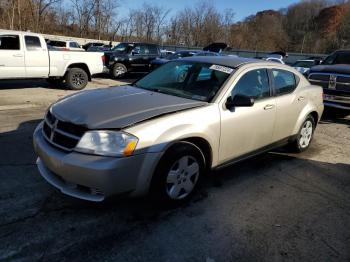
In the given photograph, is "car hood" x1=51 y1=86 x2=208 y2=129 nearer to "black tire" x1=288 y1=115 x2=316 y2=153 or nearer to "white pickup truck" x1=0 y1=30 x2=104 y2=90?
"black tire" x1=288 y1=115 x2=316 y2=153

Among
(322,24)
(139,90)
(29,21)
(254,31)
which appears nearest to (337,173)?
(139,90)

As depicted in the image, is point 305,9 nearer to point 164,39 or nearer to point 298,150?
point 164,39

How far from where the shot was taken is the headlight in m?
3.07

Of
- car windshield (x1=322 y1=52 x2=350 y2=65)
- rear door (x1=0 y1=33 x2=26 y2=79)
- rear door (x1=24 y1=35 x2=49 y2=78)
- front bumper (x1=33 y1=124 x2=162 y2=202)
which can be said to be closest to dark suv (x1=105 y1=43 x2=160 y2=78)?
rear door (x1=24 y1=35 x2=49 y2=78)

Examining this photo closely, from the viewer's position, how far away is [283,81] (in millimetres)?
5043

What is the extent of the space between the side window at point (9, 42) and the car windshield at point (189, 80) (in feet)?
22.7

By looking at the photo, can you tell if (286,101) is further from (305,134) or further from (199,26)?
(199,26)

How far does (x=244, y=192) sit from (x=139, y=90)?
184 centimetres

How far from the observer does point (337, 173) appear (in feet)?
16.7

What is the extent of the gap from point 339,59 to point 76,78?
829 centimetres

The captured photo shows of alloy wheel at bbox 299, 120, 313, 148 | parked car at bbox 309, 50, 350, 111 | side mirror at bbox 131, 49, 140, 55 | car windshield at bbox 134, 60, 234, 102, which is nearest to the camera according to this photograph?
car windshield at bbox 134, 60, 234, 102

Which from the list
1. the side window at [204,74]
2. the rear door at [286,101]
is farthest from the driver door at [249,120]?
the side window at [204,74]

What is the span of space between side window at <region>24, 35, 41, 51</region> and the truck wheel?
1.27 metres

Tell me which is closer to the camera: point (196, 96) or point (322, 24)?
point (196, 96)
